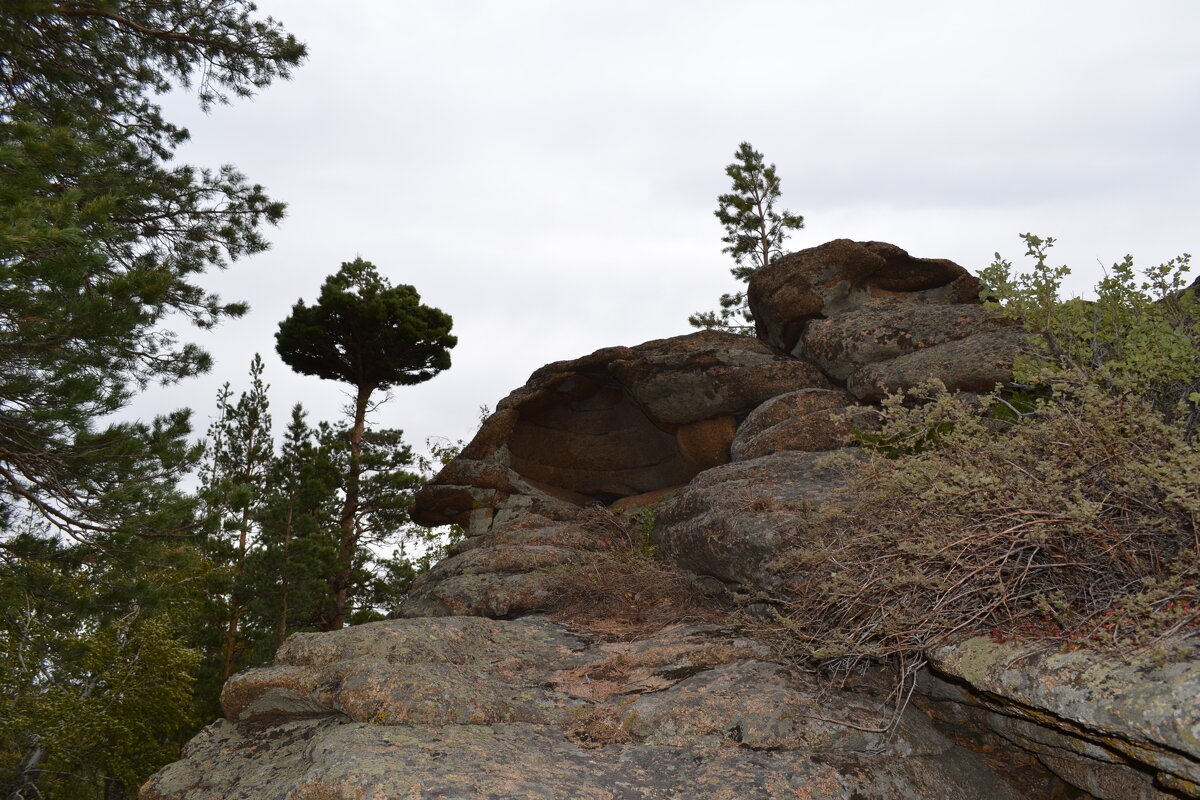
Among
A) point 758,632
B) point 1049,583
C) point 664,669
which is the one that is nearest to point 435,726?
point 664,669

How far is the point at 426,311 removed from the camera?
76.5 ft

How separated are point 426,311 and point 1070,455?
2085 centimetres

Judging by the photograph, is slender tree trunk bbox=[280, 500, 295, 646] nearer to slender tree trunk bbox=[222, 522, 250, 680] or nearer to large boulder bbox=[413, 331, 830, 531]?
slender tree trunk bbox=[222, 522, 250, 680]

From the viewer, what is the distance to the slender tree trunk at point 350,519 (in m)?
20.7

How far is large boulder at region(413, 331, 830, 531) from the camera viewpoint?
48.9 feet

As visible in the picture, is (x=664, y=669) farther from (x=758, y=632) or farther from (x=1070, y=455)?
(x=1070, y=455)

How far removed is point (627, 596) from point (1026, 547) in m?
5.11

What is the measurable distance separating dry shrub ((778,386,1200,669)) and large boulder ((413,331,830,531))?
878 cm

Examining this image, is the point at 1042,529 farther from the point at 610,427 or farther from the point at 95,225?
the point at 610,427

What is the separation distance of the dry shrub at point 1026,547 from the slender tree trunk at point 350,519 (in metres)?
17.2

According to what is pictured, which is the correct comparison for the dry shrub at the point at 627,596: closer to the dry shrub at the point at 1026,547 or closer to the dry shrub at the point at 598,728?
the dry shrub at the point at 598,728

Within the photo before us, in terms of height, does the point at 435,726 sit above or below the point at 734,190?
below

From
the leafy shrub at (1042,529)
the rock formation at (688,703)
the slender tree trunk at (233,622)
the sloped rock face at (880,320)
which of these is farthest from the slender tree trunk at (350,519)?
the leafy shrub at (1042,529)

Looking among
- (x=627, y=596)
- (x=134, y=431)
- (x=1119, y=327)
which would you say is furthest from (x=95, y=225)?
(x=1119, y=327)
